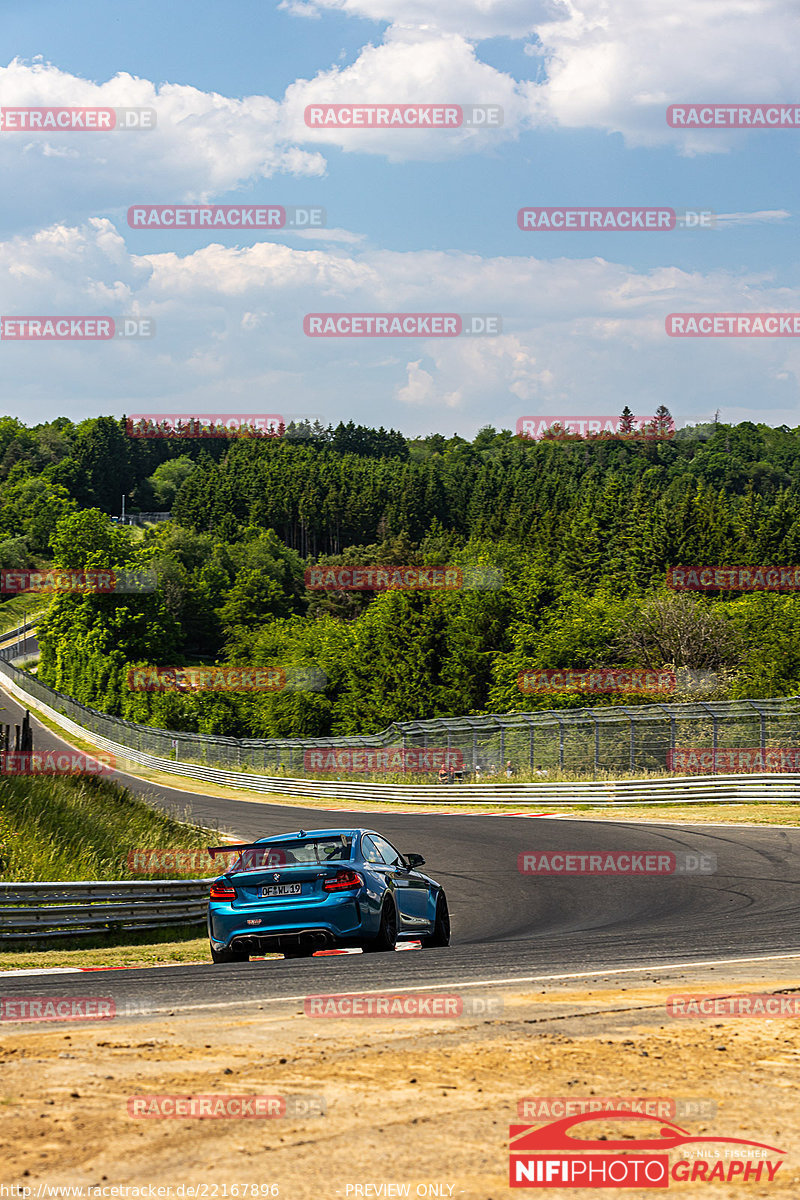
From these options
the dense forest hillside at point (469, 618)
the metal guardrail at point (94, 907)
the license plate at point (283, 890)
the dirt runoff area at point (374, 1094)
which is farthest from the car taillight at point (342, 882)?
the dense forest hillside at point (469, 618)

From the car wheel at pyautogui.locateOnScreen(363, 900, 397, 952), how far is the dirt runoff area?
11.5 ft

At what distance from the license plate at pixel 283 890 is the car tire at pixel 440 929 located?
2072 mm

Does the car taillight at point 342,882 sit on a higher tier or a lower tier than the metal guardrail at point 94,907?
higher

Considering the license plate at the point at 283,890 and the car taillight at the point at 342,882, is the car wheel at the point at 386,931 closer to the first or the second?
the car taillight at the point at 342,882

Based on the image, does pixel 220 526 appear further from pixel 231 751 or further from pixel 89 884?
pixel 89 884

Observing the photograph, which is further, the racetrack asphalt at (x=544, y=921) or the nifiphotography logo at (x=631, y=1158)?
the racetrack asphalt at (x=544, y=921)

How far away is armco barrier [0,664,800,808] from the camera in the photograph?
27.7 metres

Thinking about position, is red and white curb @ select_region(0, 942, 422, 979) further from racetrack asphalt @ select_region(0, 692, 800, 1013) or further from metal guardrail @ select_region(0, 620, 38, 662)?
metal guardrail @ select_region(0, 620, 38, 662)

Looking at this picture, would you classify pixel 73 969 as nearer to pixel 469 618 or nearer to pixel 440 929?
→ pixel 440 929

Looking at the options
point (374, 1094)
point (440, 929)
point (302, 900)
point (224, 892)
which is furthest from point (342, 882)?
point (374, 1094)

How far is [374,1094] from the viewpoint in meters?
4.73

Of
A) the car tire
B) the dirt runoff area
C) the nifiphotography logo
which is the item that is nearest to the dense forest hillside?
the car tire

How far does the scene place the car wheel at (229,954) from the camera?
10.3 metres

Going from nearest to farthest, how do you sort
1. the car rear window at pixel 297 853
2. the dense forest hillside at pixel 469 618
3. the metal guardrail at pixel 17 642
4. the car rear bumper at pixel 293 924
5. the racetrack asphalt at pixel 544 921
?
the racetrack asphalt at pixel 544 921
the car rear bumper at pixel 293 924
the car rear window at pixel 297 853
the dense forest hillside at pixel 469 618
the metal guardrail at pixel 17 642
